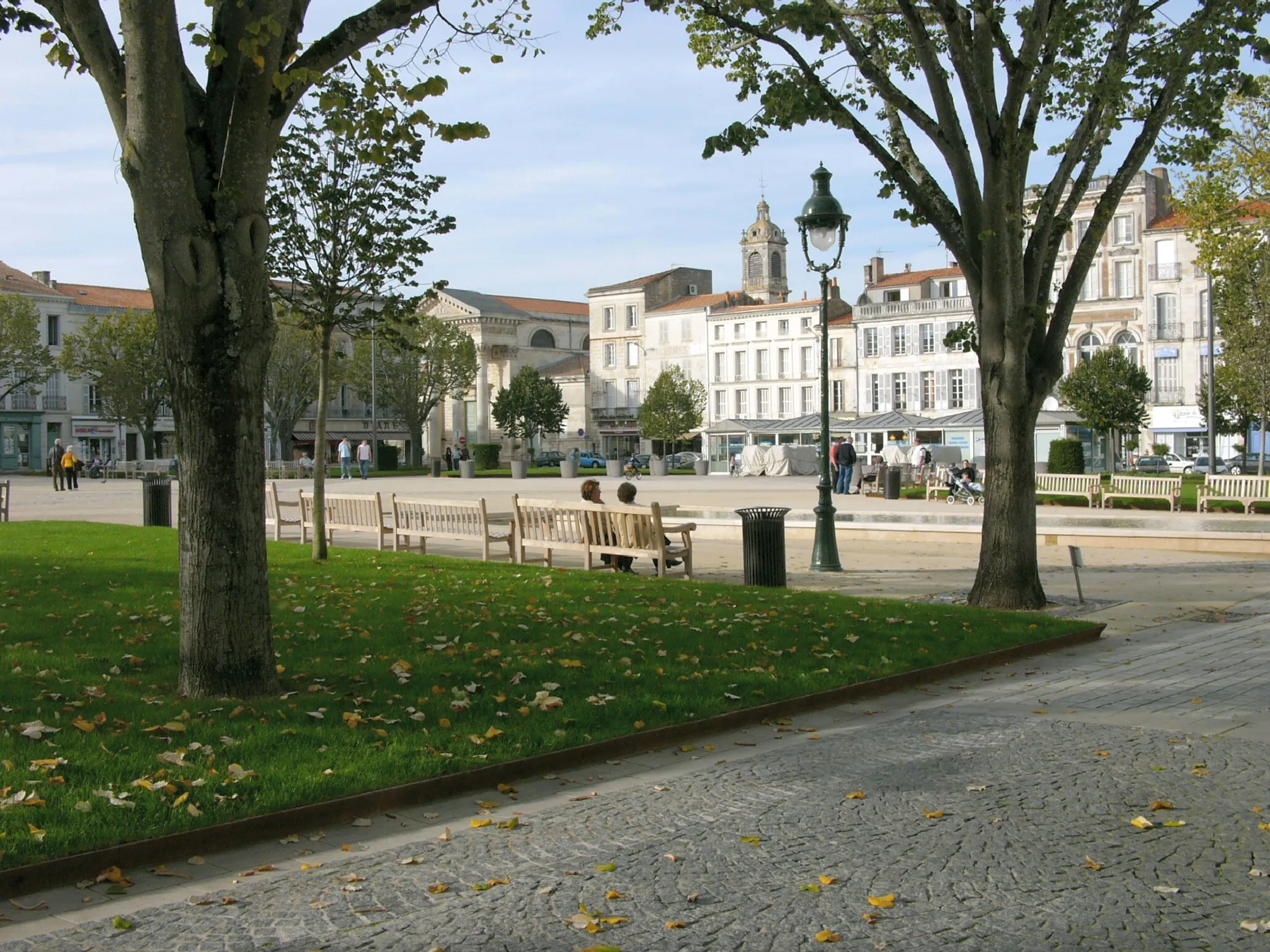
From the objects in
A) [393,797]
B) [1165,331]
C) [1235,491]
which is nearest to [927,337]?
[1165,331]

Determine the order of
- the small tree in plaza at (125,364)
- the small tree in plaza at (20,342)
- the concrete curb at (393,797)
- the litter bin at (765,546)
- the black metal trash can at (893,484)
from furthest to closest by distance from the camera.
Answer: the small tree in plaza at (125,364)
the small tree in plaza at (20,342)
the black metal trash can at (893,484)
the litter bin at (765,546)
the concrete curb at (393,797)

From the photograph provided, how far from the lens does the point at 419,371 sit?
65.9 m

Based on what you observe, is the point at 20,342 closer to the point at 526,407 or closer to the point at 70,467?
the point at 70,467

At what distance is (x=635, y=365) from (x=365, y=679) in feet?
267

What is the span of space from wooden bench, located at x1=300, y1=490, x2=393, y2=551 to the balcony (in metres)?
54.7

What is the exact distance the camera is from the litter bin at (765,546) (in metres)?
12.5

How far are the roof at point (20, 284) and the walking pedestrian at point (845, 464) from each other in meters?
48.8

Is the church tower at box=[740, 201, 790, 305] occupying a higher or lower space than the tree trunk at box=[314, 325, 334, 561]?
higher

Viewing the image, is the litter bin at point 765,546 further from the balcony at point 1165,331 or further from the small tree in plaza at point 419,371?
the balcony at point 1165,331

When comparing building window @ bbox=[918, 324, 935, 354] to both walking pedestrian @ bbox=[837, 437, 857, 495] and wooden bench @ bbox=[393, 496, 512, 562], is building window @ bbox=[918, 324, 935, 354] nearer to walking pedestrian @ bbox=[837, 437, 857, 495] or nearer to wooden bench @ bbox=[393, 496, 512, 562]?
walking pedestrian @ bbox=[837, 437, 857, 495]

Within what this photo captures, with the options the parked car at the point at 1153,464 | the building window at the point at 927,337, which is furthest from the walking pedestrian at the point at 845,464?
the building window at the point at 927,337

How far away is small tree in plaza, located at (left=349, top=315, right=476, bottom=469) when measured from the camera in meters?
64.8

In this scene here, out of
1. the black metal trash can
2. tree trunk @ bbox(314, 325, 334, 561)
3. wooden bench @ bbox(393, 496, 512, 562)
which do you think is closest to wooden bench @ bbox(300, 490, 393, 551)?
wooden bench @ bbox(393, 496, 512, 562)

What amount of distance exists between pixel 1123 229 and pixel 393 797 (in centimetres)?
6642
